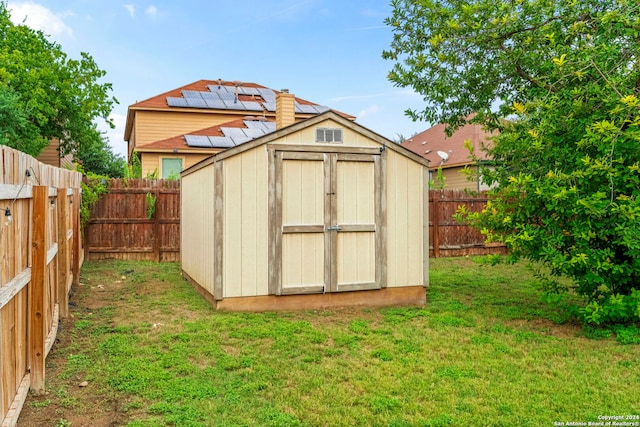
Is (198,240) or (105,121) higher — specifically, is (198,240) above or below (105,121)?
below

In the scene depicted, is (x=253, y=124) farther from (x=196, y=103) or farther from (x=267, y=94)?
(x=267, y=94)

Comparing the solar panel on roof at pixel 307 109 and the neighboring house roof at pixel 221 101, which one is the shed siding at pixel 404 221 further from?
the solar panel on roof at pixel 307 109

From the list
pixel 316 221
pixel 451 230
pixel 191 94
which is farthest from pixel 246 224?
pixel 191 94

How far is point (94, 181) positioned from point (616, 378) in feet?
36.8

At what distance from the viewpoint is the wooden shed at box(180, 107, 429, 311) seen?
6.82 meters

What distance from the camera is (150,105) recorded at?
771 inches

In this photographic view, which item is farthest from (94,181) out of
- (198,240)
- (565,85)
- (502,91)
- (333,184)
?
(565,85)

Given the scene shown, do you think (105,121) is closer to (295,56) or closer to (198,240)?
(295,56)

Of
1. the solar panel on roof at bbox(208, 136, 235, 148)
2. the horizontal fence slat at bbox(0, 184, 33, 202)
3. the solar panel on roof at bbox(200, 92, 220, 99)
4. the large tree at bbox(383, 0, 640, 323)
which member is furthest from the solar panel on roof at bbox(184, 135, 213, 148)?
the horizontal fence slat at bbox(0, 184, 33, 202)

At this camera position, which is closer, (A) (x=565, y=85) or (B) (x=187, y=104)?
(A) (x=565, y=85)

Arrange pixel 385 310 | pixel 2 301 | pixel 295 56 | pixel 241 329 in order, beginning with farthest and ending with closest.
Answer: pixel 295 56, pixel 385 310, pixel 241 329, pixel 2 301

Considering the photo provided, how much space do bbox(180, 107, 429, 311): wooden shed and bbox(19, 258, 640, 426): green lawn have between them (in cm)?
40

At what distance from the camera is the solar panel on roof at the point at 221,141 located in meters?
17.4

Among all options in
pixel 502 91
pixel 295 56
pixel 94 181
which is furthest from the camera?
pixel 295 56
